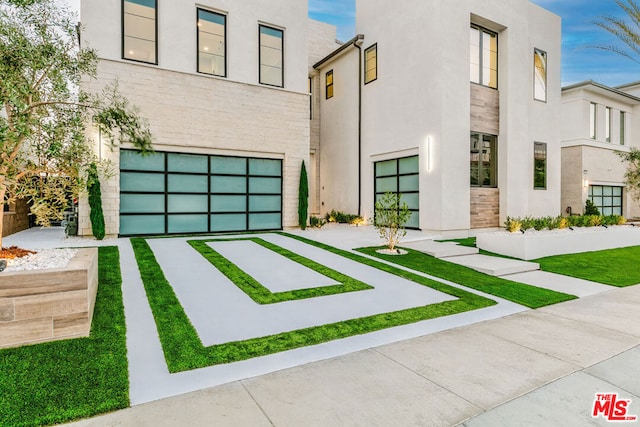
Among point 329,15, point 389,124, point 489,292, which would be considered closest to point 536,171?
point 389,124

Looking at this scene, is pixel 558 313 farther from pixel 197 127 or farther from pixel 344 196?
pixel 344 196

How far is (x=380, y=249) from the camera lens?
9.84 meters

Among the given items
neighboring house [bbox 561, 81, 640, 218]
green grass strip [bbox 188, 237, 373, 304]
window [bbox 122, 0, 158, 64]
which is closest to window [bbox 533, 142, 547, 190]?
neighboring house [bbox 561, 81, 640, 218]

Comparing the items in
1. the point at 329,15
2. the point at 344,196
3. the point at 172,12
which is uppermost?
the point at 329,15

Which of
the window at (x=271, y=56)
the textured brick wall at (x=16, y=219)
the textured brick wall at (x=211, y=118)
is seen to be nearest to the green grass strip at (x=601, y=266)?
the textured brick wall at (x=211, y=118)

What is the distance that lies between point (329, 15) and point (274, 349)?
105m

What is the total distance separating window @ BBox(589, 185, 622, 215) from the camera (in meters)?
20.1

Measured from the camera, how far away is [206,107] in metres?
11.9

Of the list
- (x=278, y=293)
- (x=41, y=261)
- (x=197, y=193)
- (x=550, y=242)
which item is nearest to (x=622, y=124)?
(x=550, y=242)

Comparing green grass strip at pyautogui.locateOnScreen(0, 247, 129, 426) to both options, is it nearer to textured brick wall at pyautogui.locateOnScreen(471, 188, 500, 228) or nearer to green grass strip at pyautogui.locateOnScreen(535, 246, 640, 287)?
green grass strip at pyautogui.locateOnScreen(535, 246, 640, 287)

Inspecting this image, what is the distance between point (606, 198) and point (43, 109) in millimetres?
26174

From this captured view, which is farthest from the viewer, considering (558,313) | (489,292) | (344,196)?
(344,196)

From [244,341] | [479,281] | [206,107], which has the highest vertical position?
[206,107]

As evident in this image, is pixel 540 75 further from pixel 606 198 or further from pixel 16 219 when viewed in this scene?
pixel 16 219
